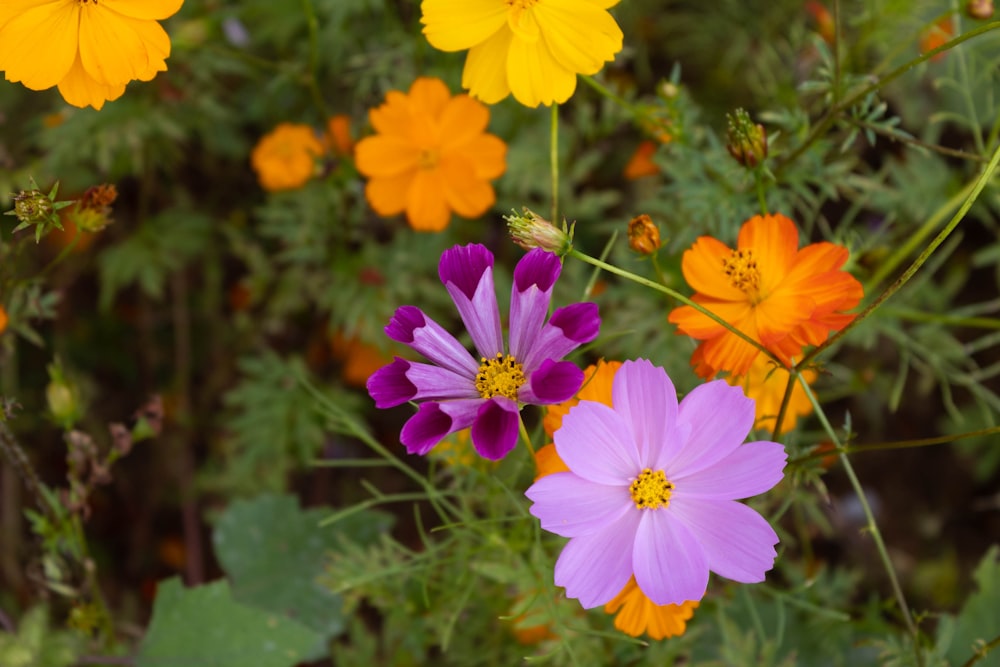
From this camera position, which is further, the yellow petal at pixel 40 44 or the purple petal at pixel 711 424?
the yellow petal at pixel 40 44

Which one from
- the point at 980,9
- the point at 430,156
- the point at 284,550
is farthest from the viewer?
the point at 284,550

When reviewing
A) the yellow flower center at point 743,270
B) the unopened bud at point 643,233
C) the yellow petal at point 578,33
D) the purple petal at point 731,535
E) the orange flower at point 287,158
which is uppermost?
the yellow petal at point 578,33

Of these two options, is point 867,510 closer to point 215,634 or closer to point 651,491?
point 651,491

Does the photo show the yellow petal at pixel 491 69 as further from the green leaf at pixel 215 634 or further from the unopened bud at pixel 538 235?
the green leaf at pixel 215 634

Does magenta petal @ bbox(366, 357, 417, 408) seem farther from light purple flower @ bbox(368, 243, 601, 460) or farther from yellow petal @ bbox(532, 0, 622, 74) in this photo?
yellow petal @ bbox(532, 0, 622, 74)

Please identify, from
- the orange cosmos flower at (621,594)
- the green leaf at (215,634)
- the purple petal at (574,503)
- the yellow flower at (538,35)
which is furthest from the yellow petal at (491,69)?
the green leaf at (215,634)

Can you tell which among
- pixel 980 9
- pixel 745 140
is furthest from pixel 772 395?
pixel 980 9

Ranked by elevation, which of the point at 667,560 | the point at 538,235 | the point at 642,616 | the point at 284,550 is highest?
the point at 538,235
